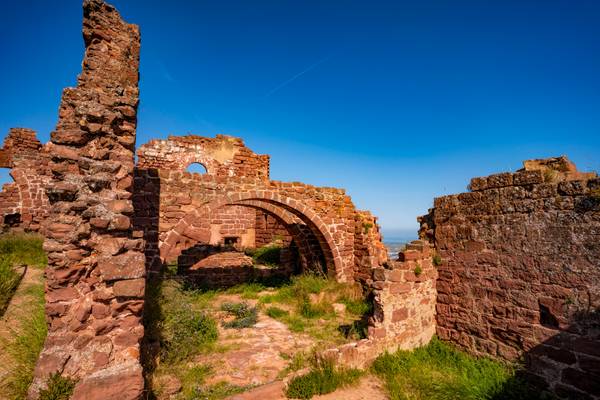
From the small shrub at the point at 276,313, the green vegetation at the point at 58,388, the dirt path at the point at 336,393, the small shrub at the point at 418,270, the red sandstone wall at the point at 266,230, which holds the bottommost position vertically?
the dirt path at the point at 336,393

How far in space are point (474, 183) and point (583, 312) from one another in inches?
84.2

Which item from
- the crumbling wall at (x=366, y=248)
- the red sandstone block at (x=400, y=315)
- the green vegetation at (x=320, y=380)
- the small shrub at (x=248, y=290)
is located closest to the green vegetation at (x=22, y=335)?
the green vegetation at (x=320, y=380)

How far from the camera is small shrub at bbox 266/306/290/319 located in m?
7.18

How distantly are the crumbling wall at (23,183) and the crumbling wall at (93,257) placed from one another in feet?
36.3

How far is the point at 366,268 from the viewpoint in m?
9.50

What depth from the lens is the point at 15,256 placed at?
8609 millimetres

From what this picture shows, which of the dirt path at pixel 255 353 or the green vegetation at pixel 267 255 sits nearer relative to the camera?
the dirt path at pixel 255 353

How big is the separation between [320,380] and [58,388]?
2.81m

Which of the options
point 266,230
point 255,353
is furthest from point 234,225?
point 255,353

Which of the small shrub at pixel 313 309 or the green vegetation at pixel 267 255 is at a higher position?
the green vegetation at pixel 267 255

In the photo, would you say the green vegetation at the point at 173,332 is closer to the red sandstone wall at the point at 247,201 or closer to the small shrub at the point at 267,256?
the red sandstone wall at the point at 247,201

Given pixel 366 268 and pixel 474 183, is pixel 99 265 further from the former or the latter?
pixel 366 268

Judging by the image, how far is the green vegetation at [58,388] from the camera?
2.48 metres

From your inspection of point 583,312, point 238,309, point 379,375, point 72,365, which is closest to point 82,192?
point 72,365
